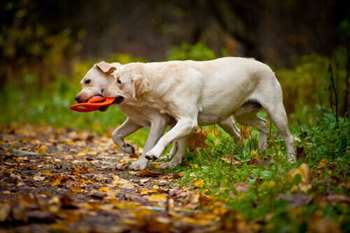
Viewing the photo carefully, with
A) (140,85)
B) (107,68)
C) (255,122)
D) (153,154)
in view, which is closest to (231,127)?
(255,122)

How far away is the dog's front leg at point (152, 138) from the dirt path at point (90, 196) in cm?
17

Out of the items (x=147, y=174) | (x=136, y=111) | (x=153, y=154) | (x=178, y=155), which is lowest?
(x=147, y=174)

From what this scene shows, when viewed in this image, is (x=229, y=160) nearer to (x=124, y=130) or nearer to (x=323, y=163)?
(x=323, y=163)

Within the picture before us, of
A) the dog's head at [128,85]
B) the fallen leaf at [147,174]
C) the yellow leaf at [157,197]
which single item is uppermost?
the dog's head at [128,85]

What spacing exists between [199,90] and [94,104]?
1.19 metres

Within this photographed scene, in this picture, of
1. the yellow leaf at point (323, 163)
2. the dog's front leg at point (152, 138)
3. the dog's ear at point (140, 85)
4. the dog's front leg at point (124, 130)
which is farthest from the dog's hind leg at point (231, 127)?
the yellow leaf at point (323, 163)

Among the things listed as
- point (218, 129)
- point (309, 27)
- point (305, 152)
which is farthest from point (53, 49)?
point (305, 152)

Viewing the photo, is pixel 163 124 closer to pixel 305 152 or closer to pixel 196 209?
pixel 305 152

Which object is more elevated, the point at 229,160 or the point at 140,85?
the point at 140,85

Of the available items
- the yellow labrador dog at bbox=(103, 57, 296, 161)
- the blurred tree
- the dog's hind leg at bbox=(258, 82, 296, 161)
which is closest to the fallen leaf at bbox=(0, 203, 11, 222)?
the yellow labrador dog at bbox=(103, 57, 296, 161)

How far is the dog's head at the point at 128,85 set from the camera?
6.51 meters

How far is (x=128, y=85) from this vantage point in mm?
6555

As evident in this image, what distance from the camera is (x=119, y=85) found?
6.60m

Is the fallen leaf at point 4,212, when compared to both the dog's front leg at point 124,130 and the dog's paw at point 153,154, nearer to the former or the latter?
the dog's paw at point 153,154
